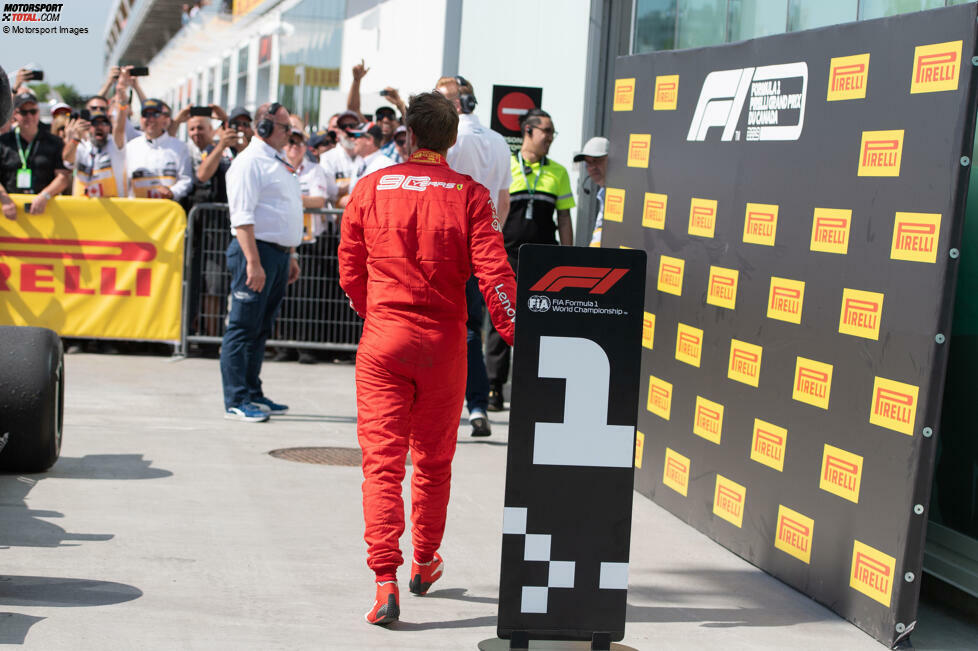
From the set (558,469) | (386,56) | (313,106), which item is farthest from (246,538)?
(313,106)

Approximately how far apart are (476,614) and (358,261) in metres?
1.42

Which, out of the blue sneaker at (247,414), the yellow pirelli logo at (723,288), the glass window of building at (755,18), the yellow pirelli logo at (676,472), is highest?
the glass window of building at (755,18)

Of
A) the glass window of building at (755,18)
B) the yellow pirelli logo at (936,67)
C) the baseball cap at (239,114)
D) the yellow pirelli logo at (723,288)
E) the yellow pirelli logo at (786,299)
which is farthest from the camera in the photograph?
the baseball cap at (239,114)

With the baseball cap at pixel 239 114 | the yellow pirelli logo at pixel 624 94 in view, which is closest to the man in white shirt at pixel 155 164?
the baseball cap at pixel 239 114

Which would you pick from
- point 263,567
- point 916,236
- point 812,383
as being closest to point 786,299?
point 812,383

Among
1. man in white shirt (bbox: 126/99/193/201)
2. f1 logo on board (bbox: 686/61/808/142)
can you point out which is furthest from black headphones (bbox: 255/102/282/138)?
man in white shirt (bbox: 126/99/193/201)

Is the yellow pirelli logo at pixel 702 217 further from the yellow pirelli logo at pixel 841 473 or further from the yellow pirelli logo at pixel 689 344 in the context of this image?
the yellow pirelli logo at pixel 841 473

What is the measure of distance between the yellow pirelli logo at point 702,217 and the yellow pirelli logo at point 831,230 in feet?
3.05

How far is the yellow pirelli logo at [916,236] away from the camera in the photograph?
173 inches

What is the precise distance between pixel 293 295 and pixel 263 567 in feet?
21.2

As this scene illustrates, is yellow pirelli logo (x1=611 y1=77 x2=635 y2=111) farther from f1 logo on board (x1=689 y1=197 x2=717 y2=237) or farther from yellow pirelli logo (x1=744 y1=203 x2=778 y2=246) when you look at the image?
yellow pirelli logo (x1=744 y1=203 x2=778 y2=246)

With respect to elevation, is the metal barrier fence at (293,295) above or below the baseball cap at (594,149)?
below

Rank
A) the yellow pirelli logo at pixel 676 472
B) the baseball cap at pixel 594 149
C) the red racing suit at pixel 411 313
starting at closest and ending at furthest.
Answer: the red racing suit at pixel 411 313, the yellow pirelli logo at pixel 676 472, the baseball cap at pixel 594 149

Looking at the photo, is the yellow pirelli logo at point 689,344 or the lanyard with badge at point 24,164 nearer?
the yellow pirelli logo at point 689,344
